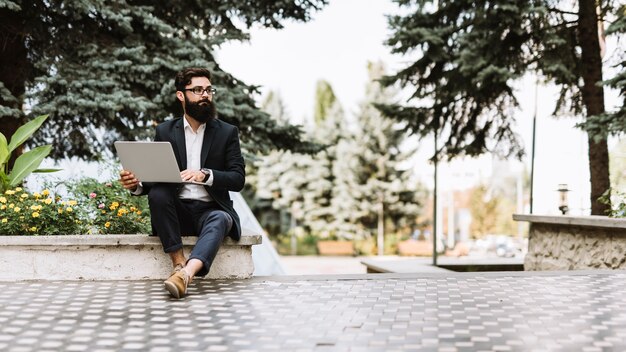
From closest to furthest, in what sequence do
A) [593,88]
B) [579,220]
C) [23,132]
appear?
1. [23,132]
2. [579,220]
3. [593,88]

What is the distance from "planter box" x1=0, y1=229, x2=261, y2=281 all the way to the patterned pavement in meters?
0.14

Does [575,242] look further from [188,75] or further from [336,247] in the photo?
[336,247]

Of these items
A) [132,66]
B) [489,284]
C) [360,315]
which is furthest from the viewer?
[132,66]

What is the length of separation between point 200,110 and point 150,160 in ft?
1.83

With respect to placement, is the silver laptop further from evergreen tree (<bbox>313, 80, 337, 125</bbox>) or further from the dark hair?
evergreen tree (<bbox>313, 80, 337, 125</bbox>)

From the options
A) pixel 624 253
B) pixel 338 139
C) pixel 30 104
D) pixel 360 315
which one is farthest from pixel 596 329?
pixel 338 139

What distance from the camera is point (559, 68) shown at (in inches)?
508

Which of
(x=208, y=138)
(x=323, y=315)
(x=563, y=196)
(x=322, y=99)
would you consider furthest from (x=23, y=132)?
(x=322, y=99)

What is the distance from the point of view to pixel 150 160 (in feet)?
17.0

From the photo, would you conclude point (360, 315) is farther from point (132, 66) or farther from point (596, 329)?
point (132, 66)

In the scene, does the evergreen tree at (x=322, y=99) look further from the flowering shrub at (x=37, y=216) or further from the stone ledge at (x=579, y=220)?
the flowering shrub at (x=37, y=216)

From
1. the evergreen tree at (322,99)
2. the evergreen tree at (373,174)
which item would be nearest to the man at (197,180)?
the evergreen tree at (373,174)

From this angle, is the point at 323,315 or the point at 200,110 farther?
the point at 200,110

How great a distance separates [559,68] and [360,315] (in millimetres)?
9659
